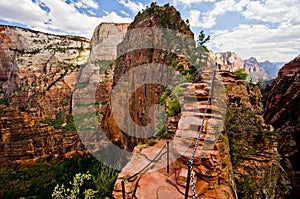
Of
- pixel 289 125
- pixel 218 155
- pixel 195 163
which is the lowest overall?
pixel 289 125

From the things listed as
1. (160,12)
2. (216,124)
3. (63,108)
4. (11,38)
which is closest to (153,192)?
(216,124)

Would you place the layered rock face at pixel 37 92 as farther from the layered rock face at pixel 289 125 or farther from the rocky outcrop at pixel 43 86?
the layered rock face at pixel 289 125

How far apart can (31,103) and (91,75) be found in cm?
2396

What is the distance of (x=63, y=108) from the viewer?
219 ft

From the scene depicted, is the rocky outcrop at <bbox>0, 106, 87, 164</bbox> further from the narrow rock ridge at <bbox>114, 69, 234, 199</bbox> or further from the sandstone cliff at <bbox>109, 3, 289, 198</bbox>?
the narrow rock ridge at <bbox>114, 69, 234, 199</bbox>

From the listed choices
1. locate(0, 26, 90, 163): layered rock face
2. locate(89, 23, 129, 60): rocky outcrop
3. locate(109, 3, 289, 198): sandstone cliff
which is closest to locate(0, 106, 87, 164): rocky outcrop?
locate(0, 26, 90, 163): layered rock face

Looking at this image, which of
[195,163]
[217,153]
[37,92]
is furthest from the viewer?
[37,92]

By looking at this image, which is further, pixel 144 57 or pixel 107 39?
pixel 107 39

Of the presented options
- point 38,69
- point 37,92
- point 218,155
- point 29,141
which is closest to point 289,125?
point 218,155

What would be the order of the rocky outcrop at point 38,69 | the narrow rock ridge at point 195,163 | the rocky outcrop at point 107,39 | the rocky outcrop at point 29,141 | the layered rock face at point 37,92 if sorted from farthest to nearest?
the rocky outcrop at point 107,39 → the rocky outcrop at point 38,69 → the layered rock face at point 37,92 → the rocky outcrop at point 29,141 → the narrow rock ridge at point 195,163

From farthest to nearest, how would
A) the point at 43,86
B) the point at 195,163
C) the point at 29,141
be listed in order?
the point at 43,86, the point at 29,141, the point at 195,163

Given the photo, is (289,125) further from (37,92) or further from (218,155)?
(37,92)

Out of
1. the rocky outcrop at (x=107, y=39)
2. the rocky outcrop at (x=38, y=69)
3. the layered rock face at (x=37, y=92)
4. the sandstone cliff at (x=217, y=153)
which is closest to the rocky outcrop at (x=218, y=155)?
the sandstone cliff at (x=217, y=153)

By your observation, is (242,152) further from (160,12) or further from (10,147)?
(10,147)
